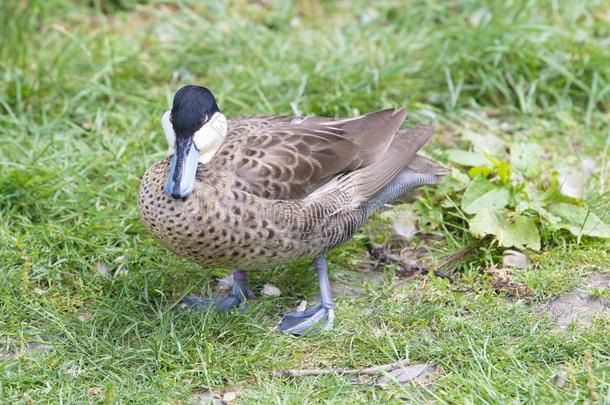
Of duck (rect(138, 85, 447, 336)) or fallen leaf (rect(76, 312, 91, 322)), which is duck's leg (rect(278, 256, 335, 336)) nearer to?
duck (rect(138, 85, 447, 336))

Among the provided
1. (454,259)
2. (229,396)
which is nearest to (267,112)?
(454,259)

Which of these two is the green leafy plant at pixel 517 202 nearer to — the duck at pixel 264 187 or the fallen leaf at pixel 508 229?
the fallen leaf at pixel 508 229

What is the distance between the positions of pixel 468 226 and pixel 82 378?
2363 mm

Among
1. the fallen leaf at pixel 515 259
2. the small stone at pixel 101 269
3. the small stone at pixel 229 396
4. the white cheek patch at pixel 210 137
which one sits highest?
the white cheek patch at pixel 210 137

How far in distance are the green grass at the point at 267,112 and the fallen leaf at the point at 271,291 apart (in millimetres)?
62

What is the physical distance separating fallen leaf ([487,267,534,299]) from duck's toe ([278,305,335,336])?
2.87ft

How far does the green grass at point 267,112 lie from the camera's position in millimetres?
4188

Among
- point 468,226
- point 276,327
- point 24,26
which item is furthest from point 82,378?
point 24,26

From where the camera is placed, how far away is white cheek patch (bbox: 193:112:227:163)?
4.39m

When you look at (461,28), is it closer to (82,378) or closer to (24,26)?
(24,26)

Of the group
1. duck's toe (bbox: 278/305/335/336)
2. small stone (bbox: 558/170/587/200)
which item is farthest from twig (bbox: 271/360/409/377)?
small stone (bbox: 558/170/587/200)

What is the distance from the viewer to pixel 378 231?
17.9 feet

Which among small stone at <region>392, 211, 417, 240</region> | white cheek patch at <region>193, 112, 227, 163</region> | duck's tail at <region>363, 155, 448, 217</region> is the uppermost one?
white cheek patch at <region>193, 112, 227, 163</region>

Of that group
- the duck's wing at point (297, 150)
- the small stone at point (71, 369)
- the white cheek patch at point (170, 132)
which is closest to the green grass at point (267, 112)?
the small stone at point (71, 369)
